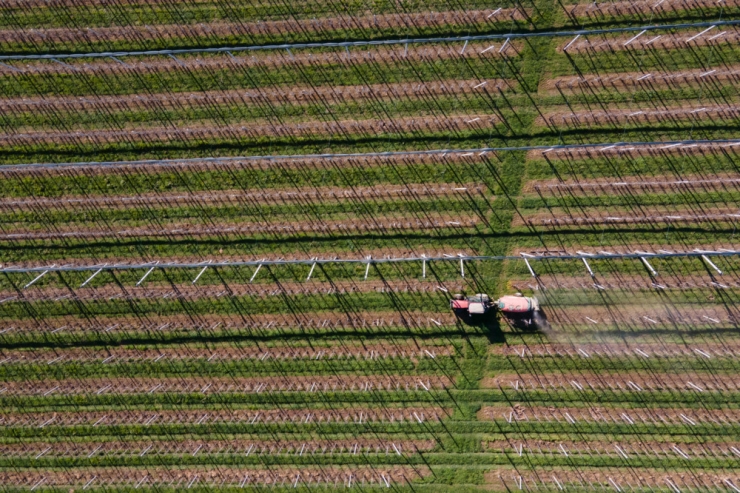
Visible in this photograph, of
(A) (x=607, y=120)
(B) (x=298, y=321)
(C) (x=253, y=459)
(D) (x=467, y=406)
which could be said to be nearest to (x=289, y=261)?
(B) (x=298, y=321)

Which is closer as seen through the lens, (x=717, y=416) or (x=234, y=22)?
(x=717, y=416)

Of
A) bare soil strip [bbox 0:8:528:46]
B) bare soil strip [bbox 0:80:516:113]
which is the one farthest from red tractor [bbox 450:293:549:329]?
bare soil strip [bbox 0:8:528:46]

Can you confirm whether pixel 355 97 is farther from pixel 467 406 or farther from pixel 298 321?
pixel 467 406

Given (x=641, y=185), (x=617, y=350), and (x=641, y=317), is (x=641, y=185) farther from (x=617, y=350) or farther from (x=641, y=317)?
(x=617, y=350)

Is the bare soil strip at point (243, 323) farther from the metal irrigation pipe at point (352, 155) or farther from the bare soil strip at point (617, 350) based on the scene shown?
the metal irrigation pipe at point (352, 155)

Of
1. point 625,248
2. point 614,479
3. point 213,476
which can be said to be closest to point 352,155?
point 625,248

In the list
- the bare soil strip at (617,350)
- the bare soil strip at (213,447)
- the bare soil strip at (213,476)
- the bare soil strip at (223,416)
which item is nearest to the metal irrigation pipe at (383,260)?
the bare soil strip at (617,350)

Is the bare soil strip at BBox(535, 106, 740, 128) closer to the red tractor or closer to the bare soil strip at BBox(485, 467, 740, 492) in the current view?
the red tractor
